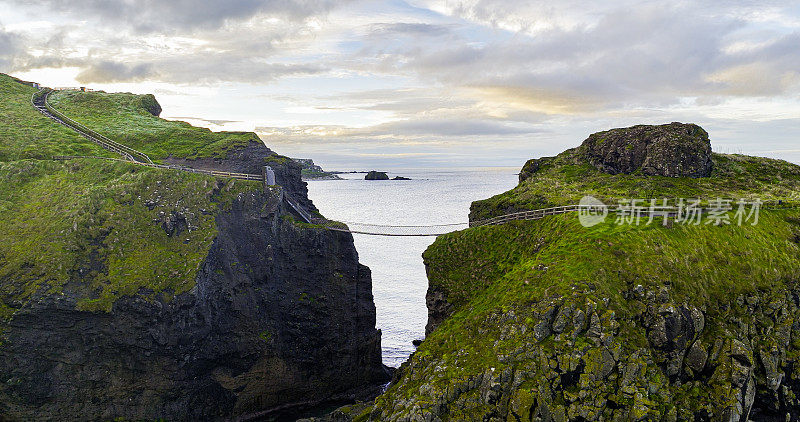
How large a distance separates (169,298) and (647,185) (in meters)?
44.6

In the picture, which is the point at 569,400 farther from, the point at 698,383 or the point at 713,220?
the point at 713,220

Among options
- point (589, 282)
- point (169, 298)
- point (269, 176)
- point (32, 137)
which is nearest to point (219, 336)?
point (169, 298)

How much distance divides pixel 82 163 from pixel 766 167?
241ft

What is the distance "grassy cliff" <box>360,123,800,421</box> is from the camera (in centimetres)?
2556

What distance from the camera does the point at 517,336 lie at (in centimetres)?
2741

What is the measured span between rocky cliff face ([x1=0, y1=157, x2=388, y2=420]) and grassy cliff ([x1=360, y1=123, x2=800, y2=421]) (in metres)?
15.5

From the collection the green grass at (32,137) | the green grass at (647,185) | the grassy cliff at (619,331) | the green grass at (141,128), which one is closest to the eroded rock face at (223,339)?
the grassy cliff at (619,331)

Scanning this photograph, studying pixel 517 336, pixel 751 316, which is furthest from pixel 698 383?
pixel 517 336

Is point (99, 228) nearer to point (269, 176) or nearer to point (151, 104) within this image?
point (269, 176)

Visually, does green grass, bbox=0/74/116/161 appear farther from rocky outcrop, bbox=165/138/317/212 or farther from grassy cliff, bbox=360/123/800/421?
grassy cliff, bbox=360/123/800/421

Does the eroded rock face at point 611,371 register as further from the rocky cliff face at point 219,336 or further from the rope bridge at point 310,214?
the rocky cliff face at point 219,336

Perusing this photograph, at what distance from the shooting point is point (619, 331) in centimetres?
2708

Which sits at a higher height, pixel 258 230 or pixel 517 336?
pixel 258 230

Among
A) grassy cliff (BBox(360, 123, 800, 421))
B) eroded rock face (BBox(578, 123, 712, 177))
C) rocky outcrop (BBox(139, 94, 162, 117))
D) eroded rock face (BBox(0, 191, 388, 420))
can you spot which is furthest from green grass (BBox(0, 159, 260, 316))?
eroded rock face (BBox(578, 123, 712, 177))
